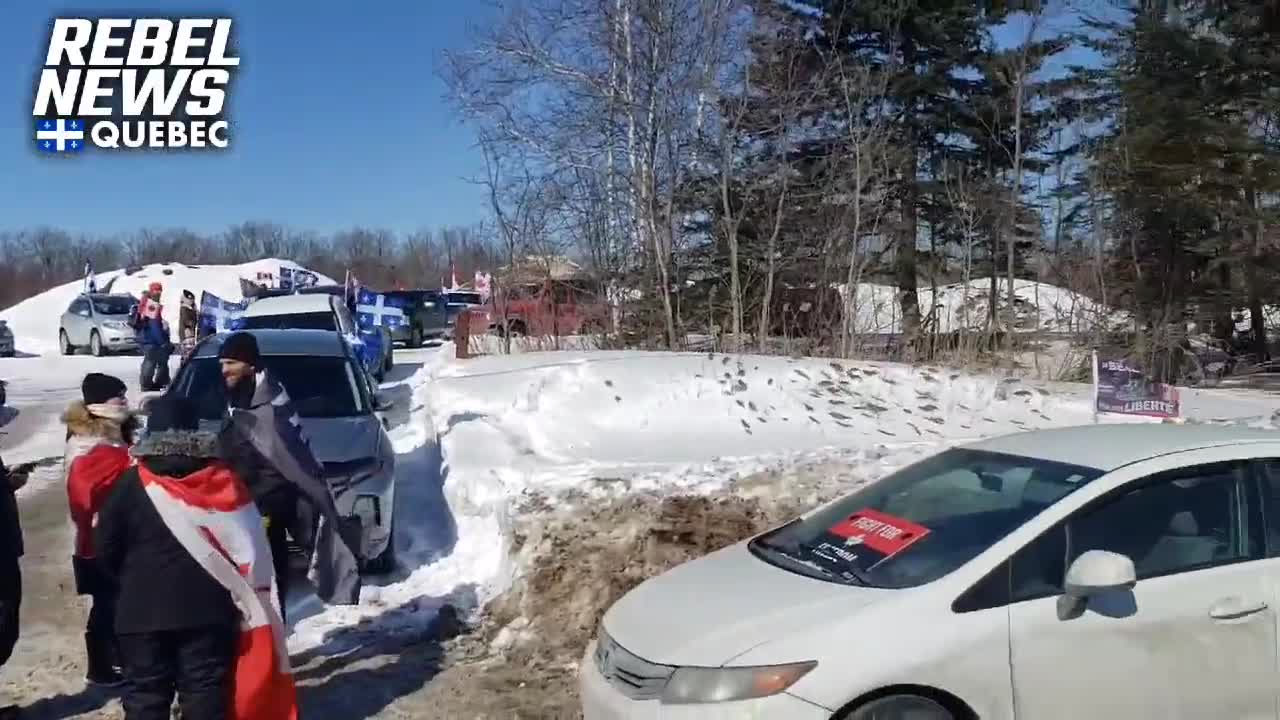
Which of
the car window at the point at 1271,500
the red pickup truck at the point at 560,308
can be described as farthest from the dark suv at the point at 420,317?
the car window at the point at 1271,500

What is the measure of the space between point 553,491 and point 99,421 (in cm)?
382

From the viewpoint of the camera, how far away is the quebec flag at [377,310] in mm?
26531

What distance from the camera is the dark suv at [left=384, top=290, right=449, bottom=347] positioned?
29125 millimetres

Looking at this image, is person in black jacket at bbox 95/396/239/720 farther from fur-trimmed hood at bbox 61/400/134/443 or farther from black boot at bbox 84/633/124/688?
black boot at bbox 84/633/124/688

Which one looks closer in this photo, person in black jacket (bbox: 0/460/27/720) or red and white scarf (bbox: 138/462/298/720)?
red and white scarf (bbox: 138/462/298/720)

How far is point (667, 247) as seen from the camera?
1758 cm

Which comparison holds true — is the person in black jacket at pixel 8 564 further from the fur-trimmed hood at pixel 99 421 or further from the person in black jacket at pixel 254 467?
the person in black jacket at pixel 254 467

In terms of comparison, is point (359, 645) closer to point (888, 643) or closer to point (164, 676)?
point (164, 676)

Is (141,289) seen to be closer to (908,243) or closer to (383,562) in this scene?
(908,243)

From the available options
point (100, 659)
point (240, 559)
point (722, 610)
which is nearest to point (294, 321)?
point (100, 659)

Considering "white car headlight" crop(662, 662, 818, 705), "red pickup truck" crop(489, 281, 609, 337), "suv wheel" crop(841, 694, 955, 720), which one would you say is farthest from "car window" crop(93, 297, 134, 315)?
"suv wheel" crop(841, 694, 955, 720)

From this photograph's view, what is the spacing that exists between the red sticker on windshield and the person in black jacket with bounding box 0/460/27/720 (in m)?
3.64

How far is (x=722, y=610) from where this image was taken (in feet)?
14.0

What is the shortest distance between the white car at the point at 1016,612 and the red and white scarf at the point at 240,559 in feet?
4.03
